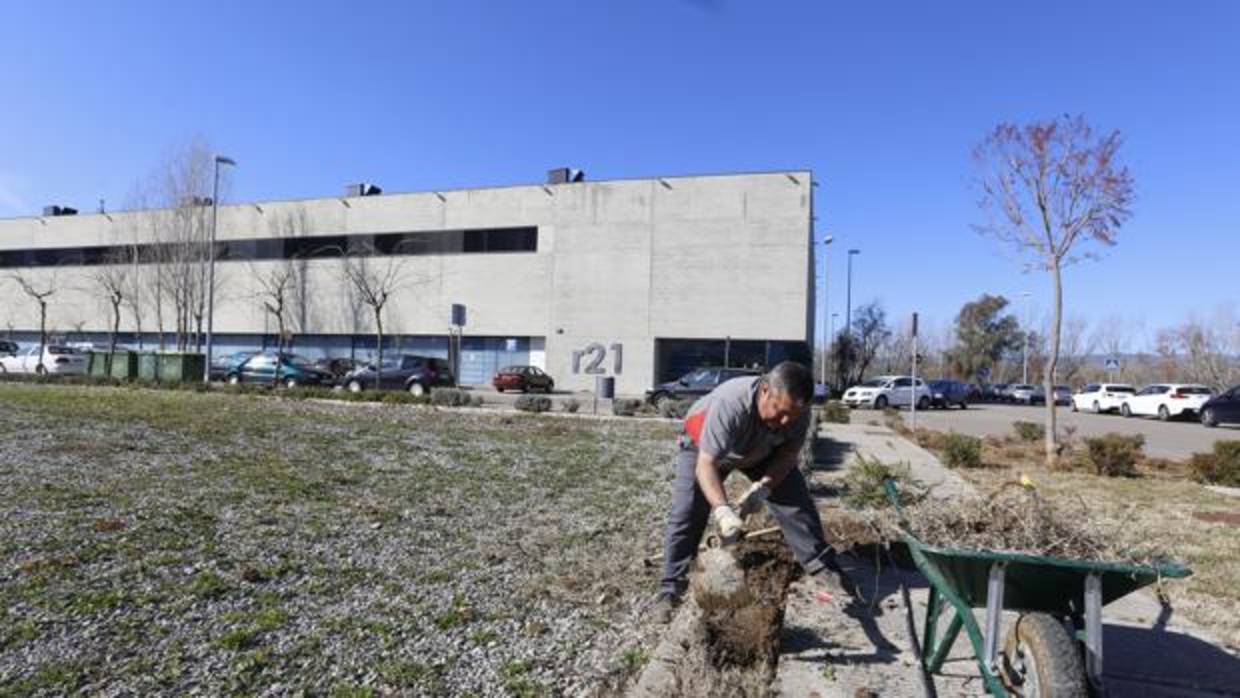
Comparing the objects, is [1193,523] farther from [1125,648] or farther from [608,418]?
[608,418]

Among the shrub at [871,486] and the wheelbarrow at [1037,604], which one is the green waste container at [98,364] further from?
the wheelbarrow at [1037,604]

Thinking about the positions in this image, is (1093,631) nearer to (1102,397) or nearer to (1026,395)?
(1102,397)

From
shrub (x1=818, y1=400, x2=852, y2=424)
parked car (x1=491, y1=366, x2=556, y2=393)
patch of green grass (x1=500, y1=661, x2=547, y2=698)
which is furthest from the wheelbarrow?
parked car (x1=491, y1=366, x2=556, y2=393)

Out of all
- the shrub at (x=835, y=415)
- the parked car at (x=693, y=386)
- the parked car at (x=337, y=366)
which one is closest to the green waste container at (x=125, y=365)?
the parked car at (x=337, y=366)

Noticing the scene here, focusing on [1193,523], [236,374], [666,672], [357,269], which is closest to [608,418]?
[1193,523]

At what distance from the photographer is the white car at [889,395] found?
3788 cm

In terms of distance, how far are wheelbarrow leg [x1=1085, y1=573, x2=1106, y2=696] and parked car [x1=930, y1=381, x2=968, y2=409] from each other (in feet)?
132

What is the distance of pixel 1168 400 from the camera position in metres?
34.1

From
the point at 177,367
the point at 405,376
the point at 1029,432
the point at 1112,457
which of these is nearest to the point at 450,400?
the point at 405,376

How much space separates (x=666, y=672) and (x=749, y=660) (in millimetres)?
401

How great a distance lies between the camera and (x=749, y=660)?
140 inches

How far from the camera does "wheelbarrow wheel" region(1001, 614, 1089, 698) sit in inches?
103

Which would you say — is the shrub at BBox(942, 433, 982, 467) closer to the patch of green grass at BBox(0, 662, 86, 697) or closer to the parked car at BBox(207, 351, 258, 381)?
the patch of green grass at BBox(0, 662, 86, 697)

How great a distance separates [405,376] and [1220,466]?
86.3ft
